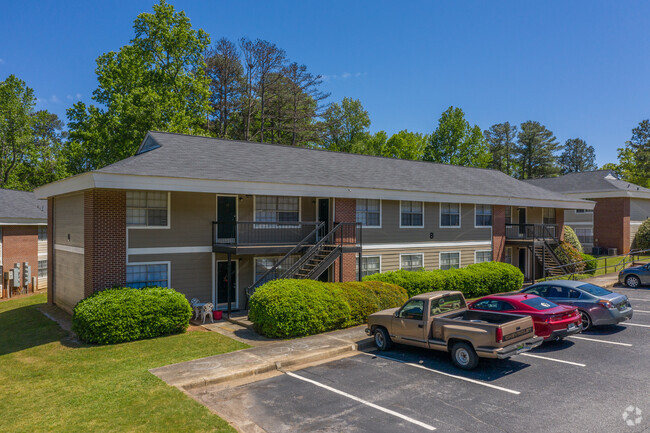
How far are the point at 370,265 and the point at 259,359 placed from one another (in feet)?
38.6

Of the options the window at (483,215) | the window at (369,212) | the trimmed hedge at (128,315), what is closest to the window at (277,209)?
the window at (369,212)

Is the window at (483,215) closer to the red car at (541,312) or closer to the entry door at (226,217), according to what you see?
the red car at (541,312)

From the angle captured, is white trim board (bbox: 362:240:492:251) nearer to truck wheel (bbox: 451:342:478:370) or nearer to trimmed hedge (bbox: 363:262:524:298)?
trimmed hedge (bbox: 363:262:524:298)

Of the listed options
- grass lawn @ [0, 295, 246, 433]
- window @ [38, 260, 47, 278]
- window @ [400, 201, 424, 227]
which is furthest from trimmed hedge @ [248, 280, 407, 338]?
window @ [38, 260, 47, 278]

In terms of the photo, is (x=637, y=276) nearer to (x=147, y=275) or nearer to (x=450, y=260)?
(x=450, y=260)

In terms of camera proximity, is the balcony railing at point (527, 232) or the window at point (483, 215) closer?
the window at point (483, 215)

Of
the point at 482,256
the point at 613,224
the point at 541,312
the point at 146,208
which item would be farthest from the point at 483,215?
the point at 613,224

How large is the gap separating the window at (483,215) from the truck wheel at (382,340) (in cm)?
1619

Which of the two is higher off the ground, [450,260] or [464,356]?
[450,260]

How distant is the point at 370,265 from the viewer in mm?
23016

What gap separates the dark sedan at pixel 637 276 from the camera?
24.4 meters

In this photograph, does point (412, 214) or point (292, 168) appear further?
point (412, 214)

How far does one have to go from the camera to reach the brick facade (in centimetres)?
3988

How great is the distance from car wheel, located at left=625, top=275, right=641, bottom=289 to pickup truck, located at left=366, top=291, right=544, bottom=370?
57.3ft
